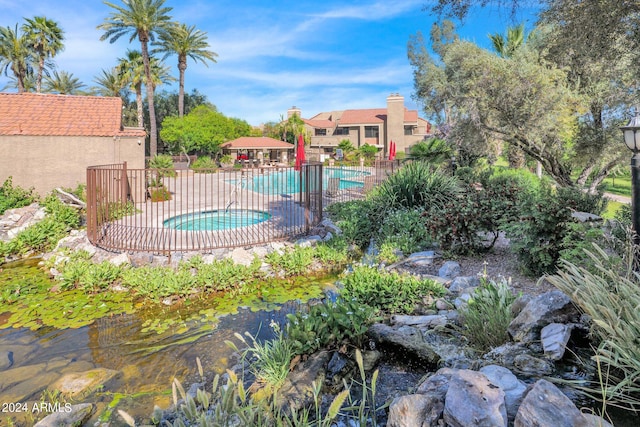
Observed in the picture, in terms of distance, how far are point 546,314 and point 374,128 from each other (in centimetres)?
4660

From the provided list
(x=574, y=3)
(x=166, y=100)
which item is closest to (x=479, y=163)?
(x=574, y=3)

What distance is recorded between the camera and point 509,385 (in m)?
2.45

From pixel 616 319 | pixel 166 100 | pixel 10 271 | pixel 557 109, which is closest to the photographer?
pixel 616 319

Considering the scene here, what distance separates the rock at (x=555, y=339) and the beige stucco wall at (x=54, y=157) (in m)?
13.6

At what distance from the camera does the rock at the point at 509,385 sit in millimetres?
2225

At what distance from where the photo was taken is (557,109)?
10.2m

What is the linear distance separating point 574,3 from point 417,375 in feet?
20.3

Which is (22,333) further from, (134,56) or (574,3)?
(134,56)

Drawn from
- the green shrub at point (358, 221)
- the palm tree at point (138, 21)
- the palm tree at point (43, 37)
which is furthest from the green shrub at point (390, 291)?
the palm tree at point (43, 37)

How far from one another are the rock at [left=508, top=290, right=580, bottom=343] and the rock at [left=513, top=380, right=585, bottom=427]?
106cm

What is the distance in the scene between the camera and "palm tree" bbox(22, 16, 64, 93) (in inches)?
1136

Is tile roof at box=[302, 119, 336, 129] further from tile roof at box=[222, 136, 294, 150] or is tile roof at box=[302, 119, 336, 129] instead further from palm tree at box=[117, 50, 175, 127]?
palm tree at box=[117, 50, 175, 127]

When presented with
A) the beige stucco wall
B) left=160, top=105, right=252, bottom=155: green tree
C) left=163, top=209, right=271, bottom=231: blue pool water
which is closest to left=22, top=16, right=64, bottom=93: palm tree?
left=160, top=105, right=252, bottom=155: green tree

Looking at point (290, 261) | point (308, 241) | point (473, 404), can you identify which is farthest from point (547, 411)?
point (308, 241)
